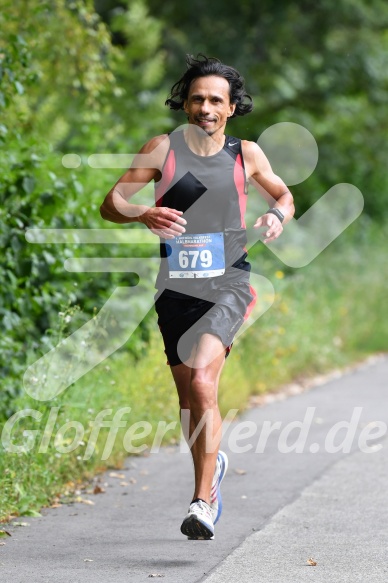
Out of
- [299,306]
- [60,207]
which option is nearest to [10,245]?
[60,207]

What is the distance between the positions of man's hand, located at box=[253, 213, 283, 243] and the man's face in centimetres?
50

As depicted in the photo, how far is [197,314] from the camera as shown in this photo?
598cm

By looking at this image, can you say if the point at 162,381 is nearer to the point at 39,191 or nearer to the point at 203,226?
the point at 39,191

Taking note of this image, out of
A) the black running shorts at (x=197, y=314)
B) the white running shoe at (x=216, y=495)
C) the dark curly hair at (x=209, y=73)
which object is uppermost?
the dark curly hair at (x=209, y=73)

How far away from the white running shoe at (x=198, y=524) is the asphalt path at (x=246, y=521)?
0.14 meters

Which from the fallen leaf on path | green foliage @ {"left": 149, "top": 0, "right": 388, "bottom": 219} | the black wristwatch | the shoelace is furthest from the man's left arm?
green foliage @ {"left": 149, "top": 0, "right": 388, "bottom": 219}

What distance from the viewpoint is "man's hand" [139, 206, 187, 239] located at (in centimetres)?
557

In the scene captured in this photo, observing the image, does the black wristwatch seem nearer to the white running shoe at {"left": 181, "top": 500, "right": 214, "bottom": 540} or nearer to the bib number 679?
the bib number 679

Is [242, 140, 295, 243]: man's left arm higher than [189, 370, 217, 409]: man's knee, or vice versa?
[242, 140, 295, 243]: man's left arm

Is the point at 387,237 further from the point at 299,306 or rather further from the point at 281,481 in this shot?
the point at 281,481

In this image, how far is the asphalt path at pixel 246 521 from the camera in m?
5.41

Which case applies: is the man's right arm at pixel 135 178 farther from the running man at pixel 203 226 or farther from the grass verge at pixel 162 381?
the grass verge at pixel 162 381

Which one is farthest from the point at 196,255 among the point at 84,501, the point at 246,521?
the point at 84,501

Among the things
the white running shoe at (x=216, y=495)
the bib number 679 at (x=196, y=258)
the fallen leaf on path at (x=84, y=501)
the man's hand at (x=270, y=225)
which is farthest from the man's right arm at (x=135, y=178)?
the fallen leaf on path at (x=84, y=501)
